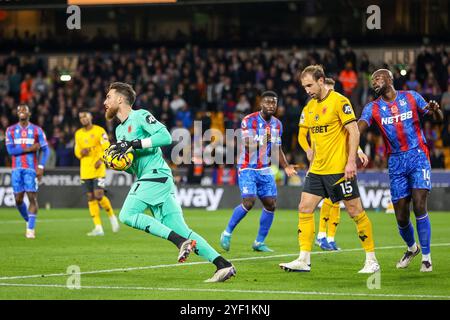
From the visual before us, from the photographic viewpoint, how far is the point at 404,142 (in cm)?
1202

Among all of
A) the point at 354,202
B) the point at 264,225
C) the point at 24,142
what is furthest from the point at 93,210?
the point at 354,202

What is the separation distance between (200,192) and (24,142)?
997 cm

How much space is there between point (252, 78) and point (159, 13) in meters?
8.00

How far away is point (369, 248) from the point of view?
11.5 metres

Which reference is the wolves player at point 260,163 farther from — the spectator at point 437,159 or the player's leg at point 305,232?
the spectator at point 437,159

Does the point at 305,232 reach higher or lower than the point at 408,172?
lower

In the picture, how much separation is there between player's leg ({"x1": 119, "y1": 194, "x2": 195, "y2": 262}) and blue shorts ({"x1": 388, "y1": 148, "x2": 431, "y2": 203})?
10.8ft

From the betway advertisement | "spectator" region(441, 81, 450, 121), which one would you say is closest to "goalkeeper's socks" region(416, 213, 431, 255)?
the betway advertisement

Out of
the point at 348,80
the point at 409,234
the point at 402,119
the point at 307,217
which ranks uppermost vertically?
the point at 348,80

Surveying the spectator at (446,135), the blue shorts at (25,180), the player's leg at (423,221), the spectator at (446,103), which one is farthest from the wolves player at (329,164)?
the spectator at (446,103)

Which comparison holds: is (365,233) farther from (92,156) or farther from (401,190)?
(92,156)

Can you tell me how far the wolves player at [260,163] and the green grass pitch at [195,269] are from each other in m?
Answer: 0.64
